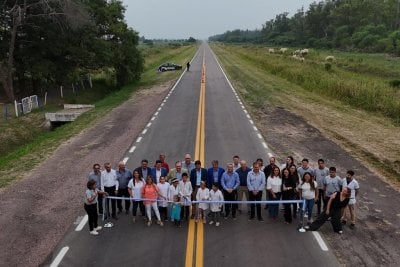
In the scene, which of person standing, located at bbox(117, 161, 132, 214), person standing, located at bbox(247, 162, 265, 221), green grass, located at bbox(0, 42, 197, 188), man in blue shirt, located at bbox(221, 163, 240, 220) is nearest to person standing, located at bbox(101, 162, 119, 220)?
person standing, located at bbox(117, 161, 132, 214)

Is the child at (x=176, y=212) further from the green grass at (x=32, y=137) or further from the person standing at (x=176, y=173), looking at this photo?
the green grass at (x=32, y=137)

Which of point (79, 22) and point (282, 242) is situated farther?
point (79, 22)

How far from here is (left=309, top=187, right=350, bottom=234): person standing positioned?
35.4 feet

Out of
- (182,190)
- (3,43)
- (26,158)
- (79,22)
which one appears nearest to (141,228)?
(182,190)

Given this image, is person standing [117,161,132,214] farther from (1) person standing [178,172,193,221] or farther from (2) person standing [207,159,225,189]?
(2) person standing [207,159,225,189]

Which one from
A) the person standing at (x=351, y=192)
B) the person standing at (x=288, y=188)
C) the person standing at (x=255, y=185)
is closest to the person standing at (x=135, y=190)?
the person standing at (x=255, y=185)

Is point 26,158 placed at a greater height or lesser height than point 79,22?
lesser

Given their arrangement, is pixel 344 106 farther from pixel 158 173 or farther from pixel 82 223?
pixel 82 223

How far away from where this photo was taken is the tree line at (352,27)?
311 feet

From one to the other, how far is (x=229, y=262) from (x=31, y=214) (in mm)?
5699

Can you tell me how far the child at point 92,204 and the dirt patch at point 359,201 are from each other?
18.3 ft

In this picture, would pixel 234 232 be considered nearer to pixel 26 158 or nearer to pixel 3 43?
pixel 26 158

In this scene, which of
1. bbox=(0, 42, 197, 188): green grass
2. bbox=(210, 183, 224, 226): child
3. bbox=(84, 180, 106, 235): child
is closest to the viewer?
bbox=(84, 180, 106, 235): child

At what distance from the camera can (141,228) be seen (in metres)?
11.0
